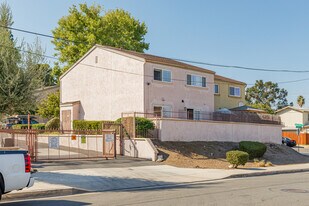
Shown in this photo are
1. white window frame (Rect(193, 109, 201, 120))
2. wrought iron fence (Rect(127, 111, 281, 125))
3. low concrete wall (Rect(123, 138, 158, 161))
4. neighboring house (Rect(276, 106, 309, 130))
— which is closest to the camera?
low concrete wall (Rect(123, 138, 158, 161))

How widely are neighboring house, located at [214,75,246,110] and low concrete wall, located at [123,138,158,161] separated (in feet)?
57.4

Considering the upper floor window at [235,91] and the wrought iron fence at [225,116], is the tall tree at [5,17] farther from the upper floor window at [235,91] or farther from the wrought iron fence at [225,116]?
the upper floor window at [235,91]

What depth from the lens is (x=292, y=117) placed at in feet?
212

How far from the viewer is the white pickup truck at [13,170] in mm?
9227

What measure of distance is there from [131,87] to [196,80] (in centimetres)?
646

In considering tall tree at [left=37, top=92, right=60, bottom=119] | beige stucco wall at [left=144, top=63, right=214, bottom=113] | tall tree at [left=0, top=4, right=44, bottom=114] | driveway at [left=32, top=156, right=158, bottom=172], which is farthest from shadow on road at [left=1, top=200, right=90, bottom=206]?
tall tree at [left=37, top=92, right=60, bottom=119]

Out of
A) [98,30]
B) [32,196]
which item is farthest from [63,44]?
[32,196]

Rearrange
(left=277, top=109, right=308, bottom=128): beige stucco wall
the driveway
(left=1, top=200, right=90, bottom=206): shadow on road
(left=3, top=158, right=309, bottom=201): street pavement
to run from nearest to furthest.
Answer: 1. (left=1, top=200, right=90, bottom=206): shadow on road
2. (left=3, top=158, right=309, bottom=201): street pavement
3. the driveway
4. (left=277, top=109, right=308, bottom=128): beige stucco wall

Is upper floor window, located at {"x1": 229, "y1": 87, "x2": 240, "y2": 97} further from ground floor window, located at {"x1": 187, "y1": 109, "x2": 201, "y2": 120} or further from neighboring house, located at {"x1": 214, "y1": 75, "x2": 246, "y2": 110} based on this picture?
ground floor window, located at {"x1": 187, "y1": 109, "x2": 201, "y2": 120}

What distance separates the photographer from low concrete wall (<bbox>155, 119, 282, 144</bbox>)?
25.5 meters

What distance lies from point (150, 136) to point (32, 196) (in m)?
13.6

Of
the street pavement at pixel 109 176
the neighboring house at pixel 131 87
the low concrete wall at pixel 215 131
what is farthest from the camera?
the neighboring house at pixel 131 87

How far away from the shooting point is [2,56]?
14062 millimetres

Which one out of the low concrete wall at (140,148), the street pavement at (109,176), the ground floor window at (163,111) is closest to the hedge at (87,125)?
the ground floor window at (163,111)
